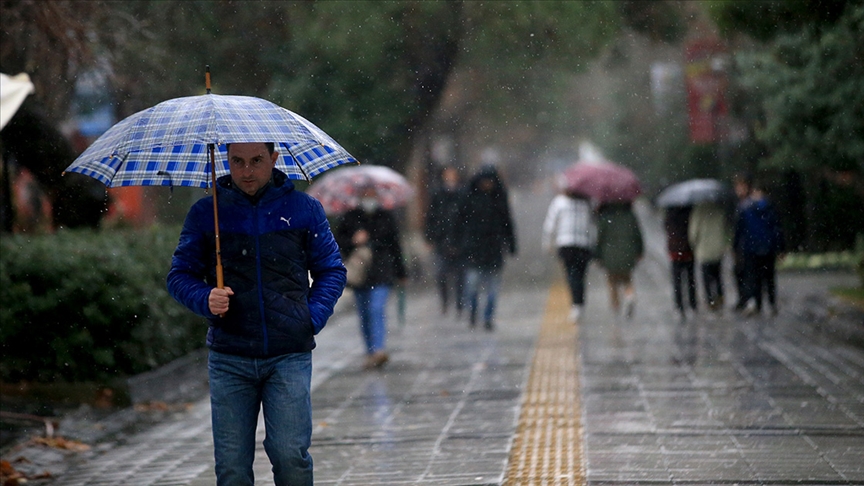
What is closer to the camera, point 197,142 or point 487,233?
point 197,142

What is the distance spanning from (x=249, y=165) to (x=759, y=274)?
414 inches

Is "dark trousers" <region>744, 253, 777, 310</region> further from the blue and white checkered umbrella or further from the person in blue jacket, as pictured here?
the person in blue jacket

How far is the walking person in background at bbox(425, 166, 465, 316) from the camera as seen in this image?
575 inches

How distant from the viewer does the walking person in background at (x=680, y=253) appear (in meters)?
13.9

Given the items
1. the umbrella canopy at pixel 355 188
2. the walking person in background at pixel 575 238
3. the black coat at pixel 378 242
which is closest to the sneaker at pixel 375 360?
the black coat at pixel 378 242

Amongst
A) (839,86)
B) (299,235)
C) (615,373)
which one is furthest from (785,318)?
(299,235)

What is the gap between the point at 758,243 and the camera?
1372cm

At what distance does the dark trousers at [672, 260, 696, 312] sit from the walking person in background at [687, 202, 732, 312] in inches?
7.9

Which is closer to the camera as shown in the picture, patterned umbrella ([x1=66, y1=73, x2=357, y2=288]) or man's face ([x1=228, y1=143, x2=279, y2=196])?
patterned umbrella ([x1=66, y1=73, x2=357, y2=288])

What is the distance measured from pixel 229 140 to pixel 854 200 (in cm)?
1725

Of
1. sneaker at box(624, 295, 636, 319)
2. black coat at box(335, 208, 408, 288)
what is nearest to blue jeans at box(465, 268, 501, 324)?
sneaker at box(624, 295, 636, 319)

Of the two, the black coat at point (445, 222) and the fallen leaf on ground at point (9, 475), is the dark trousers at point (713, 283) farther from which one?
the fallen leaf on ground at point (9, 475)

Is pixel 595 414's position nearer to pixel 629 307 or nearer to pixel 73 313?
pixel 73 313

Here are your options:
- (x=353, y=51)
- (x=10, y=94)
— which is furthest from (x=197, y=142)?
(x=353, y=51)
